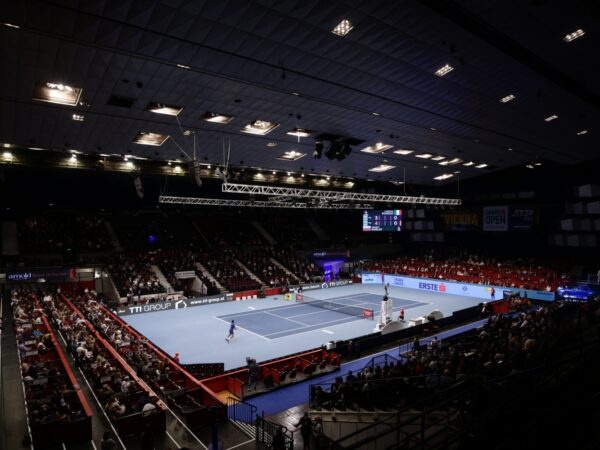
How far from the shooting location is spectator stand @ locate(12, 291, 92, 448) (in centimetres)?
822

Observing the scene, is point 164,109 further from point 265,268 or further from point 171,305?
point 265,268

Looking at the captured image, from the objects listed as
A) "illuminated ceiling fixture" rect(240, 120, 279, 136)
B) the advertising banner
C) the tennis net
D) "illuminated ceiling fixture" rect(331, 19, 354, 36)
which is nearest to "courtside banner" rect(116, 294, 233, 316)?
the tennis net

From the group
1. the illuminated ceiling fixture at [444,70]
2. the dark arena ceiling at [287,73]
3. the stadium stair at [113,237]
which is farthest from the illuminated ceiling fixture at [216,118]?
the stadium stair at [113,237]

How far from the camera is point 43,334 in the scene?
15.5m

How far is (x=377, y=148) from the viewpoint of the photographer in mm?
21344

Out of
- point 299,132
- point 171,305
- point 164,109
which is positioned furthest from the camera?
point 171,305

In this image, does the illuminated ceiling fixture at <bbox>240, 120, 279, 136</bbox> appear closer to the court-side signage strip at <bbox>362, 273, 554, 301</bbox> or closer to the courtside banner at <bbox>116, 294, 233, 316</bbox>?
the courtside banner at <bbox>116, 294, 233, 316</bbox>

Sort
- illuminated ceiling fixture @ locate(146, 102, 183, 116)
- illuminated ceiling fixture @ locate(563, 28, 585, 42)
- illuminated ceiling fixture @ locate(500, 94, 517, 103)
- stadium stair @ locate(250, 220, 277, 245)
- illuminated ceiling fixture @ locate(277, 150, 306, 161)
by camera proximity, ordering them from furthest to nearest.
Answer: stadium stair @ locate(250, 220, 277, 245), illuminated ceiling fixture @ locate(277, 150, 306, 161), illuminated ceiling fixture @ locate(500, 94, 517, 103), illuminated ceiling fixture @ locate(146, 102, 183, 116), illuminated ceiling fixture @ locate(563, 28, 585, 42)

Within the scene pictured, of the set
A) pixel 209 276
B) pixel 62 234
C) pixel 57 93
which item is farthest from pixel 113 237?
pixel 57 93

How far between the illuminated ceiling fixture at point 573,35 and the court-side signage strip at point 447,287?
20436 mm

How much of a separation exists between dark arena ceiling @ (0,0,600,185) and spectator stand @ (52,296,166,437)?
8391mm

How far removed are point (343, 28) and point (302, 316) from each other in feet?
62.0

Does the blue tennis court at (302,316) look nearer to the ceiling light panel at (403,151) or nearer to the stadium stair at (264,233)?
the ceiling light panel at (403,151)

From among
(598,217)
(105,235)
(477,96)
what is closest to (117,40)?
(477,96)
